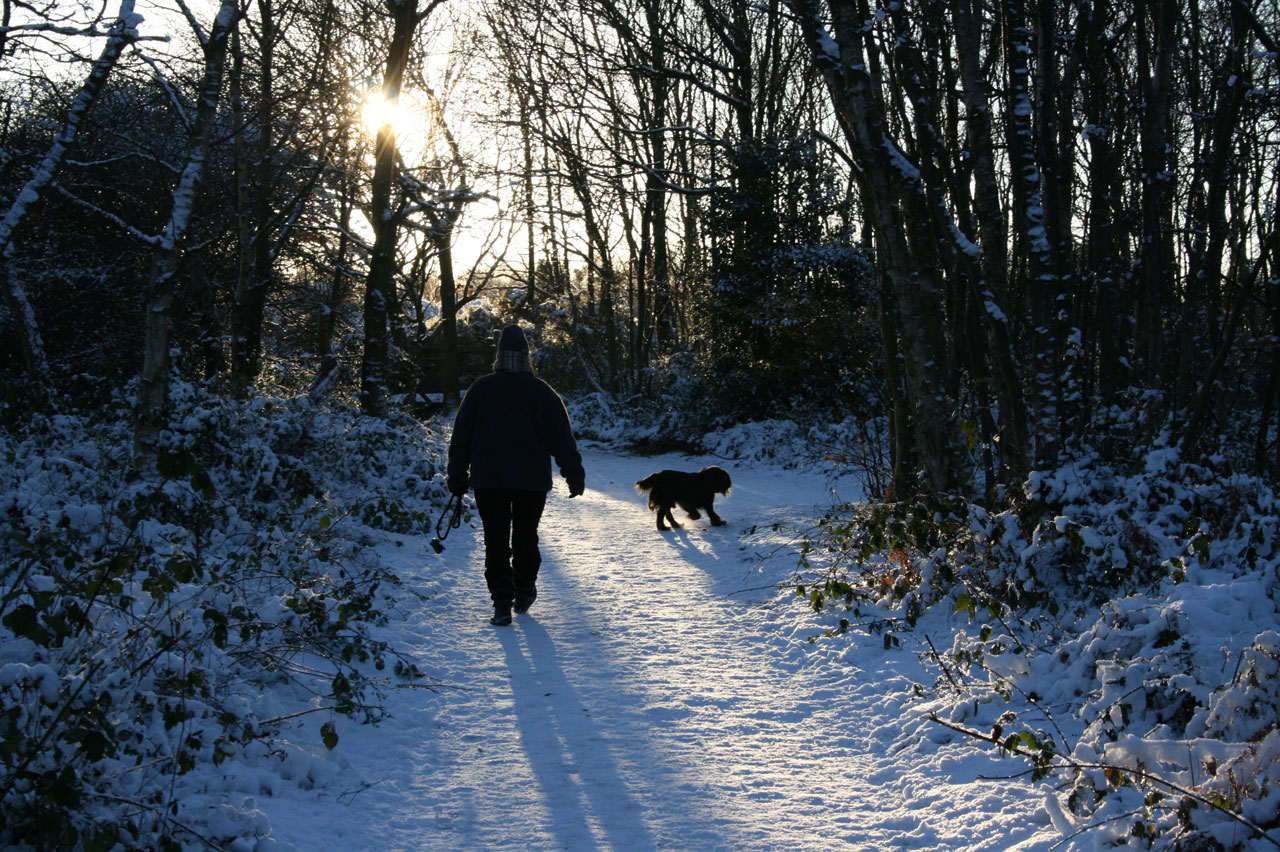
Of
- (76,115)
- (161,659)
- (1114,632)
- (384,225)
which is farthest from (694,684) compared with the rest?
(384,225)

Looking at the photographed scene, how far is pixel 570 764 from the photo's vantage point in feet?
12.8

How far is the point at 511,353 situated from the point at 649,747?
3.49m

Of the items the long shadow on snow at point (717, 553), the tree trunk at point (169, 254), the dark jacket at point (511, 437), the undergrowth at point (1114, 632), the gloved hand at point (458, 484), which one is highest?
the tree trunk at point (169, 254)

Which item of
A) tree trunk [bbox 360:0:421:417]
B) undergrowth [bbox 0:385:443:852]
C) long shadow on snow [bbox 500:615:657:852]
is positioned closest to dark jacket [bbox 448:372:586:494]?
undergrowth [bbox 0:385:443:852]

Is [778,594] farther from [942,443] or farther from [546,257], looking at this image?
[546,257]

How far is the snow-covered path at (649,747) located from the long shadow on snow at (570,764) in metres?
0.01

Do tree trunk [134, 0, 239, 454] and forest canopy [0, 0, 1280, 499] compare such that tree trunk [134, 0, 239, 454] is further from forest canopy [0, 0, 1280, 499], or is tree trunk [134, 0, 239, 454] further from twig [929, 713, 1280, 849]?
twig [929, 713, 1280, 849]

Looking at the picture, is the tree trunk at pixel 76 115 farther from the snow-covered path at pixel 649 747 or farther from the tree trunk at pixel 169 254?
the snow-covered path at pixel 649 747

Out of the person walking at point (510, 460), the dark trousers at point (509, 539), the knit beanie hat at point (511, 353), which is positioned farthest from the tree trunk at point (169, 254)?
the dark trousers at point (509, 539)

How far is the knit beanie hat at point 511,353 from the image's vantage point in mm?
6684

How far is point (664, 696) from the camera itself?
189 inches

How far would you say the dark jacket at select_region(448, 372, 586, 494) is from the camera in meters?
6.41

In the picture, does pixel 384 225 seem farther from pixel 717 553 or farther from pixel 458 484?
pixel 458 484

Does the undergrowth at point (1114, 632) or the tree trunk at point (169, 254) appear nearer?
the undergrowth at point (1114, 632)
